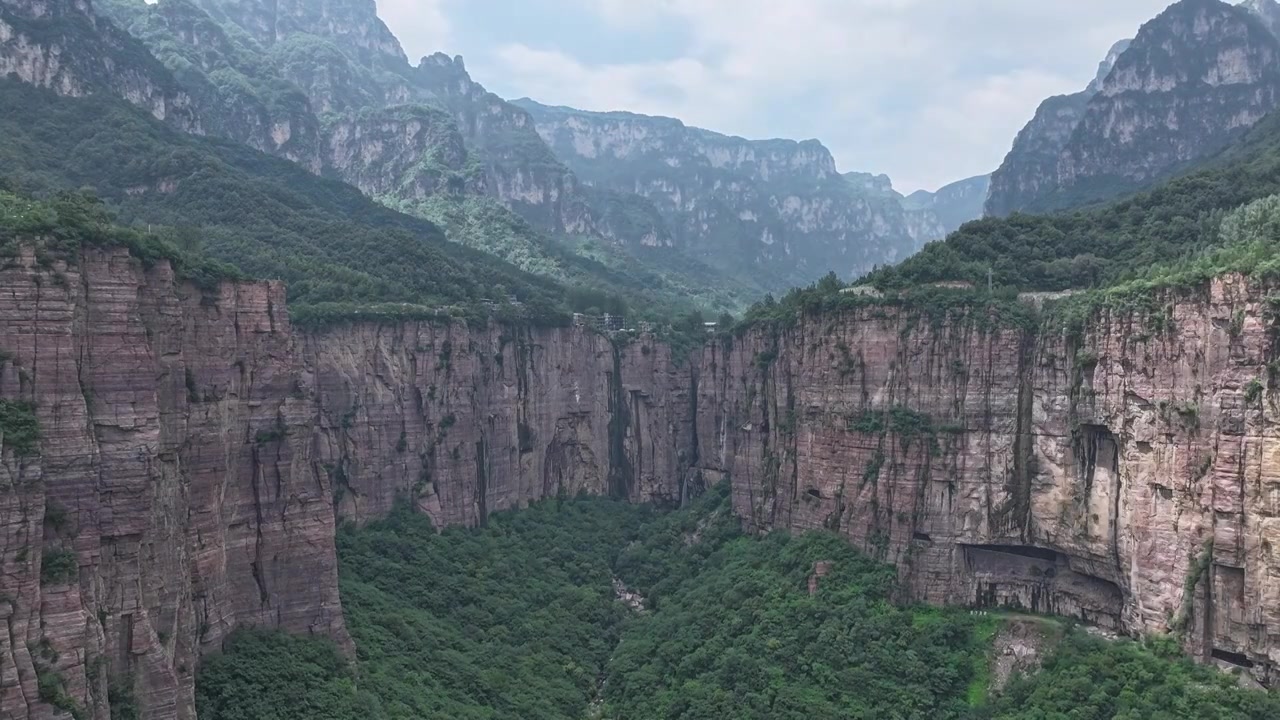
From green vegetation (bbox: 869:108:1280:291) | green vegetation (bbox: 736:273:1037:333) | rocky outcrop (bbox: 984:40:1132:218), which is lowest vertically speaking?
green vegetation (bbox: 736:273:1037:333)

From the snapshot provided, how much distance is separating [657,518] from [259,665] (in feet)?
157

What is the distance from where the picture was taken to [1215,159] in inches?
3839

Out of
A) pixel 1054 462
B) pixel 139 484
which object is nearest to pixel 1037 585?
pixel 1054 462

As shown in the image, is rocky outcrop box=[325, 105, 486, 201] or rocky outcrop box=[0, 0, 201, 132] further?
rocky outcrop box=[325, 105, 486, 201]

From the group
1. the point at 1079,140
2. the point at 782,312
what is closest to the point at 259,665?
the point at 782,312

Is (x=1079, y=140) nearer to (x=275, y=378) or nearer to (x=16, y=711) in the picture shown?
→ (x=275, y=378)

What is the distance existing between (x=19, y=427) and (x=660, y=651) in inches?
1442

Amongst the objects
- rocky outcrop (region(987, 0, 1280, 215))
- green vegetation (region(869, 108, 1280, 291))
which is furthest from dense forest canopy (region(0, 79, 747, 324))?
rocky outcrop (region(987, 0, 1280, 215))

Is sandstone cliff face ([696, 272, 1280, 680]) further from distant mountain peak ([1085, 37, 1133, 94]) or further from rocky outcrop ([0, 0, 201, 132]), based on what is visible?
distant mountain peak ([1085, 37, 1133, 94])

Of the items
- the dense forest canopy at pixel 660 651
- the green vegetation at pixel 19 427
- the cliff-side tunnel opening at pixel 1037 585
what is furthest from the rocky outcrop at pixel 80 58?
the cliff-side tunnel opening at pixel 1037 585

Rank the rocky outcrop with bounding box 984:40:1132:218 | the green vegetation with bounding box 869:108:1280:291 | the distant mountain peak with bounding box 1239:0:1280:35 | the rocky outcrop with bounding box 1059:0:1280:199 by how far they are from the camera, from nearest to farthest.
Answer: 1. the green vegetation with bounding box 869:108:1280:291
2. the rocky outcrop with bounding box 1059:0:1280:199
3. the distant mountain peak with bounding box 1239:0:1280:35
4. the rocky outcrop with bounding box 984:40:1132:218

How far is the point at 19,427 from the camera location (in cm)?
2723

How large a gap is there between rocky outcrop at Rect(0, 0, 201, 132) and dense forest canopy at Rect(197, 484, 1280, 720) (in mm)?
55689

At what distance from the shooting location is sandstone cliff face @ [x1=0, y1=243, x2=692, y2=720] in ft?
89.8
